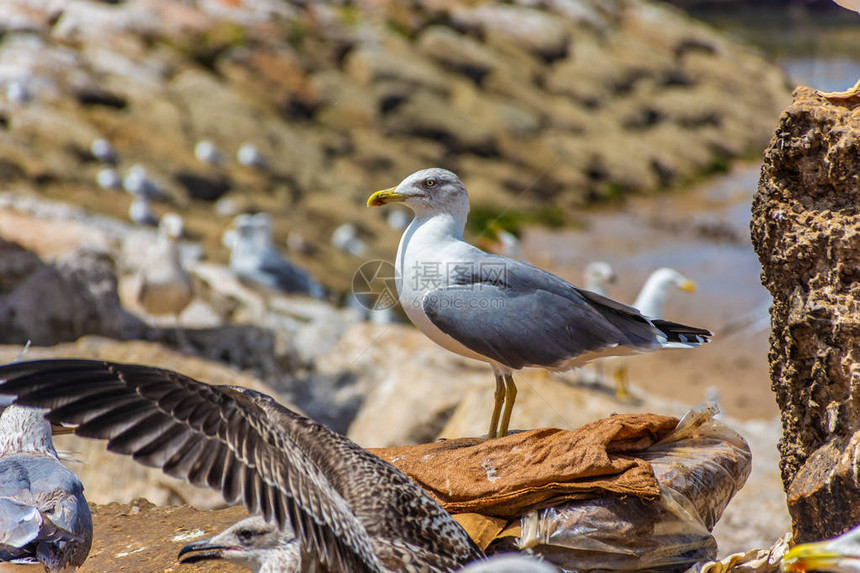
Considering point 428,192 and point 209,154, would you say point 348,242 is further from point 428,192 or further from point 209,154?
point 428,192

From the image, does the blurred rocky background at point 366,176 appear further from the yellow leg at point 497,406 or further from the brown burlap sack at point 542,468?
the yellow leg at point 497,406

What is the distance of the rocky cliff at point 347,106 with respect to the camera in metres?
18.3

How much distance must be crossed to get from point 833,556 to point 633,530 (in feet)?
3.77

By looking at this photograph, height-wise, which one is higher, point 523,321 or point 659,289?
point 523,321

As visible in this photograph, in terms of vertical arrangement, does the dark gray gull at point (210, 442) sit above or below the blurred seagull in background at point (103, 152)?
above

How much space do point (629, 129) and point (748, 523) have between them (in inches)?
801

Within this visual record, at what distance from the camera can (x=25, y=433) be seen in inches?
164

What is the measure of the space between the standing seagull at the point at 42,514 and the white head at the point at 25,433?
0.13ft

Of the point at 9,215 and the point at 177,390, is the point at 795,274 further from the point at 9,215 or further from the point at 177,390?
the point at 9,215

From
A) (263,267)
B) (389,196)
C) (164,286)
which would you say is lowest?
(263,267)

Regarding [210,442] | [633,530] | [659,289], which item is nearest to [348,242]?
[659,289]

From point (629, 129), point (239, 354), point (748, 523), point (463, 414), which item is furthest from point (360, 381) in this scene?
point (629, 129)

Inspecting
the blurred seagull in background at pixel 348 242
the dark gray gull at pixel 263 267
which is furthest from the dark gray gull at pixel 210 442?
the blurred seagull in background at pixel 348 242

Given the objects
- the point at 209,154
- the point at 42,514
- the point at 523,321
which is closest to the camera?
the point at 42,514
